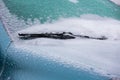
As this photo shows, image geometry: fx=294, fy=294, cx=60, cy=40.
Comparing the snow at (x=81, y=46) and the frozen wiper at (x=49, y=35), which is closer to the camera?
the snow at (x=81, y=46)

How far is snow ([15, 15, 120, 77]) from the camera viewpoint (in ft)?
6.47

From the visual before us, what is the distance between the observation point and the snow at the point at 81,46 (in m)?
1.97

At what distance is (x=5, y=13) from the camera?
251 cm

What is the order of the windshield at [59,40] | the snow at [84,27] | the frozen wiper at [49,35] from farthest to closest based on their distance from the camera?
the snow at [84,27]
the frozen wiper at [49,35]
the windshield at [59,40]

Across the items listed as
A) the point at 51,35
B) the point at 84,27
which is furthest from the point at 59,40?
the point at 84,27

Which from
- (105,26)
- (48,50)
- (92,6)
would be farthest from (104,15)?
(48,50)

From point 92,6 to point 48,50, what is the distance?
4.28ft

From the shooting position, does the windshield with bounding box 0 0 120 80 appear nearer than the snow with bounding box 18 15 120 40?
Yes

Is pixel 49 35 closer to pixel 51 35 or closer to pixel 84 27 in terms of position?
pixel 51 35

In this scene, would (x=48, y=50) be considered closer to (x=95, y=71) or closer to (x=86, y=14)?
(x=95, y=71)

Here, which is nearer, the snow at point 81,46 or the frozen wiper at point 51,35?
the snow at point 81,46

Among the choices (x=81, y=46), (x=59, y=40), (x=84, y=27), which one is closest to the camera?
(x=81, y=46)

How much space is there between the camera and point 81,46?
2.21m

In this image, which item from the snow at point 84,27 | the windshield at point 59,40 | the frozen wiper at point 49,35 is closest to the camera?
the windshield at point 59,40
